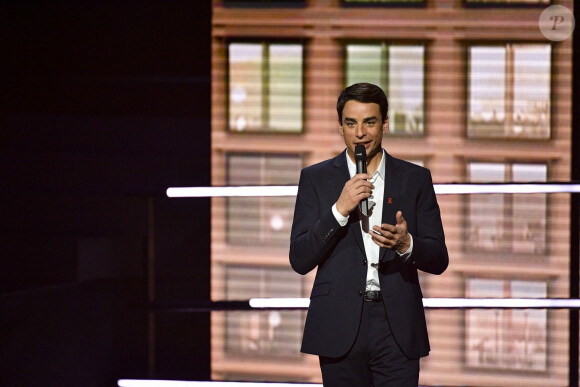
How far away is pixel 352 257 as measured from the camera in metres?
1.59

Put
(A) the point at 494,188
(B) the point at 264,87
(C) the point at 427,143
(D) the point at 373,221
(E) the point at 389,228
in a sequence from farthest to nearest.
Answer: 1. (B) the point at 264,87
2. (C) the point at 427,143
3. (A) the point at 494,188
4. (D) the point at 373,221
5. (E) the point at 389,228

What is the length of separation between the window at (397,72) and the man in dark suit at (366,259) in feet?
5.54

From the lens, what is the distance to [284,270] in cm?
316

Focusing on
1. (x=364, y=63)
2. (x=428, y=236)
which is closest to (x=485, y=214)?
(x=364, y=63)

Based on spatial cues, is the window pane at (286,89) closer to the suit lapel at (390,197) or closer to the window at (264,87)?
the window at (264,87)

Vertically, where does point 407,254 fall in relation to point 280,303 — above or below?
above

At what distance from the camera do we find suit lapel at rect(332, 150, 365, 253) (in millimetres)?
1588

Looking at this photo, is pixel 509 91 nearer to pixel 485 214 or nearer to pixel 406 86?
pixel 406 86

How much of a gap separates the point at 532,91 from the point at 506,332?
123 centimetres

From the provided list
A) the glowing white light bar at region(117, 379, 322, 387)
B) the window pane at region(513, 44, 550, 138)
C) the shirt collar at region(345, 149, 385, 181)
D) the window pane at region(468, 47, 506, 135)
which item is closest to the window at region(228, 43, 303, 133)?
the window pane at region(468, 47, 506, 135)
